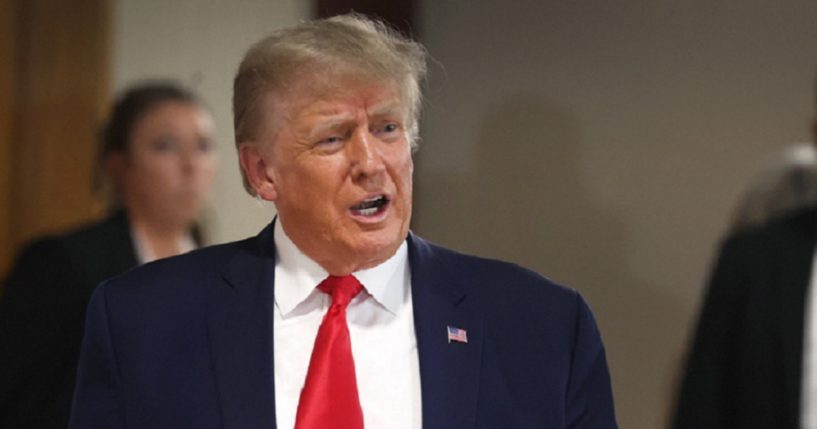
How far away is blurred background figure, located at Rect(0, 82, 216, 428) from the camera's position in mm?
1937

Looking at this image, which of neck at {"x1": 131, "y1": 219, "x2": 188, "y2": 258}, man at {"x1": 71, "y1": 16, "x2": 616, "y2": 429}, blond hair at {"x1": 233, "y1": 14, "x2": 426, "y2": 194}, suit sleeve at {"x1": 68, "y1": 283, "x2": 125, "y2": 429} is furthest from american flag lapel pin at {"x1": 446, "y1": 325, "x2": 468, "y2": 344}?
neck at {"x1": 131, "y1": 219, "x2": 188, "y2": 258}

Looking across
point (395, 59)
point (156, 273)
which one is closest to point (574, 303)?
point (395, 59)

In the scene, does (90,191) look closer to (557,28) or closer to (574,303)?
(557,28)

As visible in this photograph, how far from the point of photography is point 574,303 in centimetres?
Result: 144

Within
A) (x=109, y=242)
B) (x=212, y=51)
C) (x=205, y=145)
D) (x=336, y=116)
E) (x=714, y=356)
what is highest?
(x=336, y=116)

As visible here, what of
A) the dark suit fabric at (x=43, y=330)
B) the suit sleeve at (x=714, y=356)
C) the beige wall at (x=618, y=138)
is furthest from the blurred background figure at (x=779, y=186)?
the dark suit fabric at (x=43, y=330)

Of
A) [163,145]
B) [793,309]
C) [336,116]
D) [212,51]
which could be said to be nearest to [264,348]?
[336,116]

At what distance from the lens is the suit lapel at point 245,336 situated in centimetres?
132

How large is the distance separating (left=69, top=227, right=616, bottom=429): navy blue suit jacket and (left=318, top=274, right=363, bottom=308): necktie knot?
0.21 ft

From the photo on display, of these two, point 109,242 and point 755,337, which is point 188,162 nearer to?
point 109,242

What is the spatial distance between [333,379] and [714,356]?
0.74m

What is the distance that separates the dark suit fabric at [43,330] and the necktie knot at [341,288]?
27.4 inches

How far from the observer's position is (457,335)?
54.3 inches

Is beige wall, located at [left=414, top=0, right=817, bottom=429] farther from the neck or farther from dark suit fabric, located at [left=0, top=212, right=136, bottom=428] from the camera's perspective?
dark suit fabric, located at [left=0, top=212, right=136, bottom=428]
